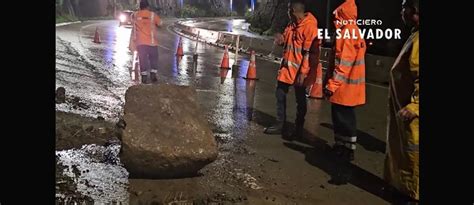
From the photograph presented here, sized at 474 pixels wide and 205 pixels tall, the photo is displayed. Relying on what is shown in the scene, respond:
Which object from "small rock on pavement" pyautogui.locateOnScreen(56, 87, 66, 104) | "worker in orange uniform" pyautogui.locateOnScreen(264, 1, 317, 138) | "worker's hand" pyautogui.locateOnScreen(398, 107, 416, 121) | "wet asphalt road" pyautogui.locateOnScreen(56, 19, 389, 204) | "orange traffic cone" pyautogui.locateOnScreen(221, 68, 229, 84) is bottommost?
"wet asphalt road" pyautogui.locateOnScreen(56, 19, 389, 204)

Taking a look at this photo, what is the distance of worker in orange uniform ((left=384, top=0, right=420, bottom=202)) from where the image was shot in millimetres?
3535

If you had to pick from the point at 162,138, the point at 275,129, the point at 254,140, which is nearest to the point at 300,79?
the point at 275,129

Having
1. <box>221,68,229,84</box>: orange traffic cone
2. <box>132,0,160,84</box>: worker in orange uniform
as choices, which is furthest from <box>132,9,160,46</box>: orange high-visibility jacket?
<box>221,68,229,84</box>: orange traffic cone

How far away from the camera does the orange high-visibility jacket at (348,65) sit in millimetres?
4688

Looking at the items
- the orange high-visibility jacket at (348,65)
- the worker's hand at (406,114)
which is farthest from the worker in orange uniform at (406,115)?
the orange high-visibility jacket at (348,65)

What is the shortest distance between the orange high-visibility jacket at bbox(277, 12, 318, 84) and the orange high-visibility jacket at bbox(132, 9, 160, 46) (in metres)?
4.24

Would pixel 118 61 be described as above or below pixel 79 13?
below

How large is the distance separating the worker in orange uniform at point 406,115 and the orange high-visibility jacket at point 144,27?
6483 millimetres

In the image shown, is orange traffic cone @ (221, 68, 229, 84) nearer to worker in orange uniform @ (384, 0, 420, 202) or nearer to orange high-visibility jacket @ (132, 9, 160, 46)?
orange high-visibility jacket @ (132, 9, 160, 46)

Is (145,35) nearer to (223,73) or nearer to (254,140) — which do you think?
(223,73)
